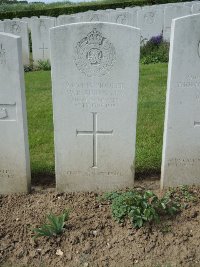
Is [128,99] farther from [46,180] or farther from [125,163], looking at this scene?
[46,180]

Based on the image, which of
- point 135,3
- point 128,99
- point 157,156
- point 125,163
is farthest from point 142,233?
point 135,3

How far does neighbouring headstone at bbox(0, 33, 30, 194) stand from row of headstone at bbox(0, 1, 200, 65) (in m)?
7.93

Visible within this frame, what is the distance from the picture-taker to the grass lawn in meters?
4.56

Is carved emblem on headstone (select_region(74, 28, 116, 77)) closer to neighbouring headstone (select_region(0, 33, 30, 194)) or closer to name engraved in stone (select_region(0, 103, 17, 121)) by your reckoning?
neighbouring headstone (select_region(0, 33, 30, 194))

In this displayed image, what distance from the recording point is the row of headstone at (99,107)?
3.45m

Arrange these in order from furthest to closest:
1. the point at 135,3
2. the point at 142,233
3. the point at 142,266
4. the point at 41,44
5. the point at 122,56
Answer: the point at 135,3 → the point at 41,44 → the point at 122,56 → the point at 142,233 → the point at 142,266

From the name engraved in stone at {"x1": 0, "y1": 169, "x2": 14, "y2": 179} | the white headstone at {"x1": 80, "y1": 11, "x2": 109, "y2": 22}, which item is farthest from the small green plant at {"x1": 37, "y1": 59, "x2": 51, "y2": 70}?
the name engraved in stone at {"x1": 0, "y1": 169, "x2": 14, "y2": 179}

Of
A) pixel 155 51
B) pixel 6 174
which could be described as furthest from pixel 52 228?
pixel 155 51

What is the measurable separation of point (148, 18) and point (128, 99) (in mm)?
8863

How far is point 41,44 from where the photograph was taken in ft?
37.3

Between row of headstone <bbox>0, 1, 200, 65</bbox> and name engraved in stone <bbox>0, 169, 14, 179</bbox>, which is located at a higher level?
row of headstone <bbox>0, 1, 200, 65</bbox>

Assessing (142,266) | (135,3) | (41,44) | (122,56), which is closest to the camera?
(142,266)

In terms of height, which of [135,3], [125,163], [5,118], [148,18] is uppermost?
[135,3]

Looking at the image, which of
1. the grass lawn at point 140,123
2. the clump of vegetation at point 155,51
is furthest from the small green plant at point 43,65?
the clump of vegetation at point 155,51
